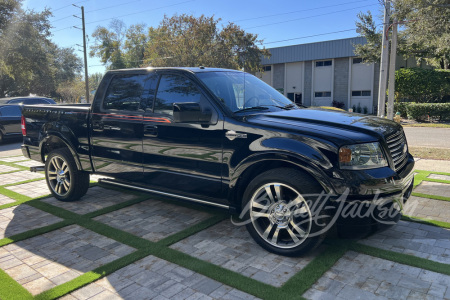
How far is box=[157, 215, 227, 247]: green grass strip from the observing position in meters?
4.04

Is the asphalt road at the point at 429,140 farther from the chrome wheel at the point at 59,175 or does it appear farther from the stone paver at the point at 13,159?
the stone paver at the point at 13,159

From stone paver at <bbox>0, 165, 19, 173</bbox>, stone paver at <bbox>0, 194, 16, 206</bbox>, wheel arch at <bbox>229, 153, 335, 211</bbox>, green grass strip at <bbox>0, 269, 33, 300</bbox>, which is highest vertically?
wheel arch at <bbox>229, 153, 335, 211</bbox>

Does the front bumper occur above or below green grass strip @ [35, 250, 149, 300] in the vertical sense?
above

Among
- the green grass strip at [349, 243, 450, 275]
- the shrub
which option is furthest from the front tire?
the shrub

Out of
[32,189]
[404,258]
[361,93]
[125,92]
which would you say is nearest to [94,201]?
[32,189]

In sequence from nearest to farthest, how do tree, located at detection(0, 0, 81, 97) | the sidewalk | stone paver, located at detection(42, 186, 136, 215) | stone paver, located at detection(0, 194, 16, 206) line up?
stone paver, located at detection(42, 186, 136, 215) < stone paver, located at detection(0, 194, 16, 206) < the sidewalk < tree, located at detection(0, 0, 81, 97)

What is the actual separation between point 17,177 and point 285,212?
6505mm

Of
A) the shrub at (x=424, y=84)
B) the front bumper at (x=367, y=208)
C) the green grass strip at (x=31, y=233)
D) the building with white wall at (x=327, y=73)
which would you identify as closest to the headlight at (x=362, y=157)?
the front bumper at (x=367, y=208)

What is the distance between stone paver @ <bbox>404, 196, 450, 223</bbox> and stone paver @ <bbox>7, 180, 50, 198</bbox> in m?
5.91

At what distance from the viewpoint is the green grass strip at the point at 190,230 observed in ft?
13.3

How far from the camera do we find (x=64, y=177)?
564cm

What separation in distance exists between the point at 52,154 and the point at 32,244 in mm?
1967

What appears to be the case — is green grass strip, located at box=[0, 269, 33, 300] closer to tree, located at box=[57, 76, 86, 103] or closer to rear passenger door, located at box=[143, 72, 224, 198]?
rear passenger door, located at box=[143, 72, 224, 198]

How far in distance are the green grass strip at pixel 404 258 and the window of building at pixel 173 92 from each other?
2444 mm
